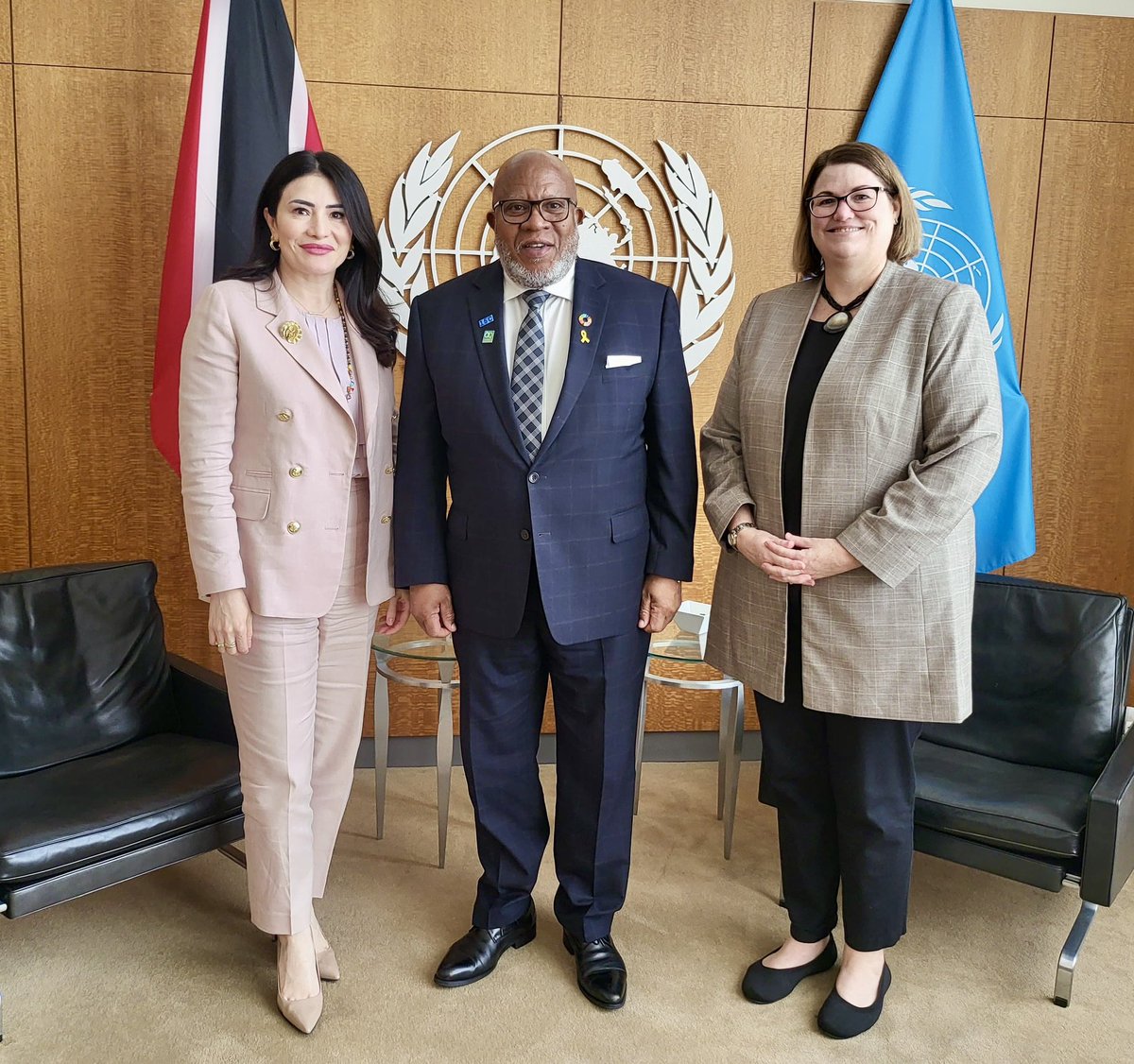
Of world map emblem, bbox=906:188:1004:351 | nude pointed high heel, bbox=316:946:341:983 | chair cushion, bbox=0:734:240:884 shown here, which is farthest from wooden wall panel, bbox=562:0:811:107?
nude pointed high heel, bbox=316:946:341:983

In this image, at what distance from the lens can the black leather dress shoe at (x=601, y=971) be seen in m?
2.15

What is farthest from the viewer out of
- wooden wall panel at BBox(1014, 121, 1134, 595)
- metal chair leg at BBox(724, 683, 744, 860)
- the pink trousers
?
wooden wall panel at BBox(1014, 121, 1134, 595)

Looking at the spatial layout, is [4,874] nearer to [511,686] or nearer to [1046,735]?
[511,686]

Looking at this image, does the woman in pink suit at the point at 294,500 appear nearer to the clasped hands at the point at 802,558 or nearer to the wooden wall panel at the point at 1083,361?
the clasped hands at the point at 802,558

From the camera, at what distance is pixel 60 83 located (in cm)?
303

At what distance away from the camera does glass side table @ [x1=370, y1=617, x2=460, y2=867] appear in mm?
2764

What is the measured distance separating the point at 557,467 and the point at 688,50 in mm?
1943

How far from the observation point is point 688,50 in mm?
3238

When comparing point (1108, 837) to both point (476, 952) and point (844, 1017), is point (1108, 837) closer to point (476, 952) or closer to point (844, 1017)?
point (844, 1017)

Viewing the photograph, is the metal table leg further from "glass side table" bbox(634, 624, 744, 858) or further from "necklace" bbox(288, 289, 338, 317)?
"necklace" bbox(288, 289, 338, 317)

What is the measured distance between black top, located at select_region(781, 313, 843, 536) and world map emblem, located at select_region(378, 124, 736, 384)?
54.1 inches

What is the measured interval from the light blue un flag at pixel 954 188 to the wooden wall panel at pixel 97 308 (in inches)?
89.1

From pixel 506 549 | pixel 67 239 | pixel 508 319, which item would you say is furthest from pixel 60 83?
pixel 506 549

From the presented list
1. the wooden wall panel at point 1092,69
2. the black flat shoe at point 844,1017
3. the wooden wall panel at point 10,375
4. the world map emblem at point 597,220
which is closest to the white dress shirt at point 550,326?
the world map emblem at point 597,220
